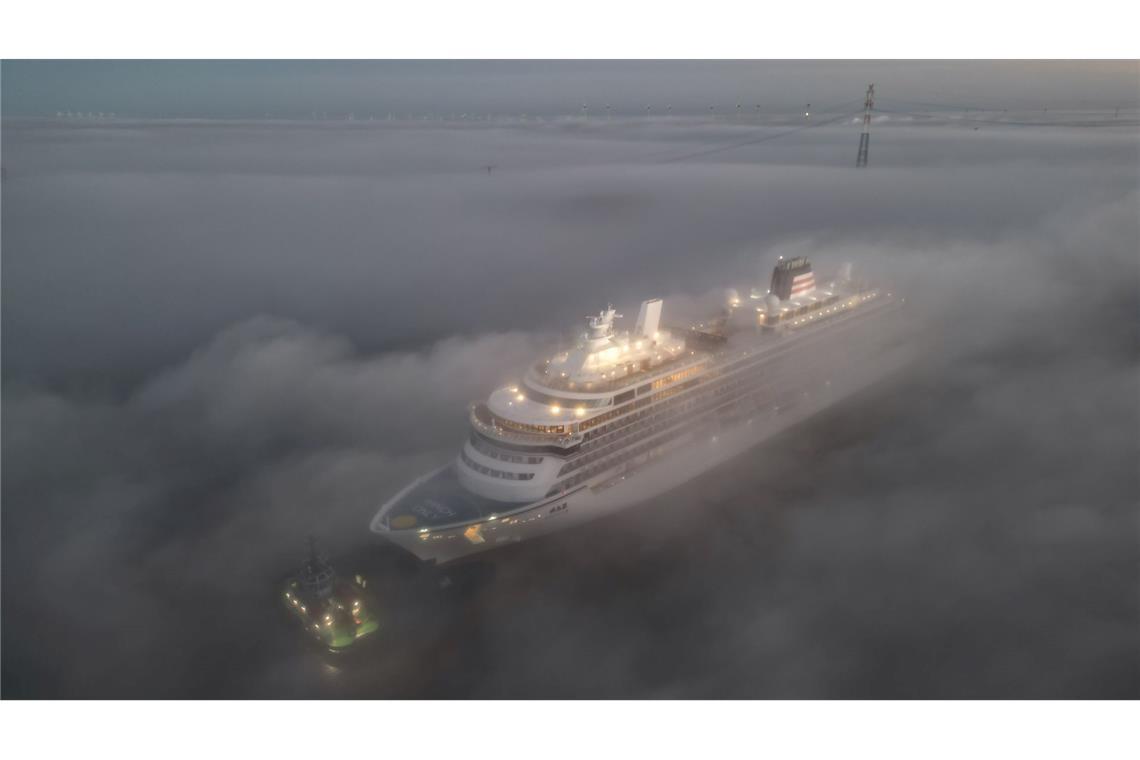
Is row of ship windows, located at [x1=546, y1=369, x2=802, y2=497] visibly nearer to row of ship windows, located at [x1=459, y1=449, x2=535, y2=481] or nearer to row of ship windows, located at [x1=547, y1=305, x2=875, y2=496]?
row of ship windows, located at [x1=547, y1=305, x2=875, y2=496]

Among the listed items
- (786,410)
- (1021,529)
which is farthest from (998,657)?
(786,410)

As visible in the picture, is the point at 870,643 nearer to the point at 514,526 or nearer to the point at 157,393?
the point at 514,526

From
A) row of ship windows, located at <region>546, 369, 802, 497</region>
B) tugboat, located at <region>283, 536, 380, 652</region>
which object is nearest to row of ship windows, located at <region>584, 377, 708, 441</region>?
row of ship windows, located at <region>546, 369, 802, 497</region>

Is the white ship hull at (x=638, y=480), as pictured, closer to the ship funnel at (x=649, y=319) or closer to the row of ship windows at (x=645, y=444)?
the row of ship windows at (x=645, y=444)

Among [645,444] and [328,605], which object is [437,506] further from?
[645,444]

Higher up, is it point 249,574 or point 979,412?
point 979,412
